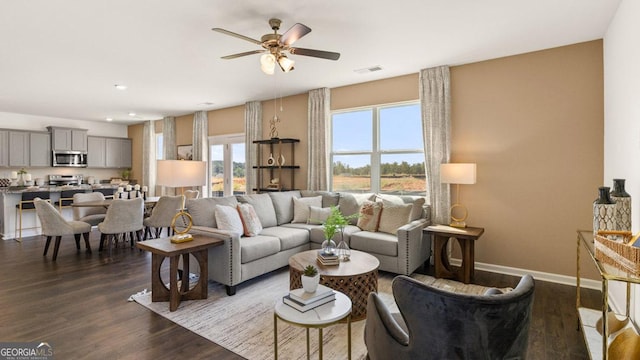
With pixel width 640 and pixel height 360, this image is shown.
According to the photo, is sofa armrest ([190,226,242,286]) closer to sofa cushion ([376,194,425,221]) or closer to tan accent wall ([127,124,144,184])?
sofa cushion ([376,194,425,221])

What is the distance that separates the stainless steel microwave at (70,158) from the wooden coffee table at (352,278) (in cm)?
814

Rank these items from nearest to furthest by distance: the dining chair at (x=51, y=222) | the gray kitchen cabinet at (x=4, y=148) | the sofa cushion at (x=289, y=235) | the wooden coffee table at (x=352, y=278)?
the wooden coffee table at (x=352, y=278), the sofa cushion at (x=289, y=235), the dining chair at (x=51, y=222), the gray kitchen cabinet at (x=4, y=148)

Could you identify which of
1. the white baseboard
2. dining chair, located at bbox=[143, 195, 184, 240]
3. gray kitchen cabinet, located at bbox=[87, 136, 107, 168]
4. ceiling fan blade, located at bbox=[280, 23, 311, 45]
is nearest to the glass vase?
ceiling fan blade, located at bbox=[280, 23, 311, 45]

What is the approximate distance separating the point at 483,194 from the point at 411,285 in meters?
3.34

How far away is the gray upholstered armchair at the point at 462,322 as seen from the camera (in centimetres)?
124

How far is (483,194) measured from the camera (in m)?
4.16

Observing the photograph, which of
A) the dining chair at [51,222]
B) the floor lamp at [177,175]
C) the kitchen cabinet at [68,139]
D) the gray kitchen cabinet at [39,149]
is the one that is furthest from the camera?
the kitchen cabinet at [68,139]

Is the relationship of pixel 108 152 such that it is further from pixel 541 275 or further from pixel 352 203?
pixel 541 275

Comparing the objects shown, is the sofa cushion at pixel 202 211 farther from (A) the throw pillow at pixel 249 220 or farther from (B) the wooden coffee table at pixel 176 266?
(B) the wooden coffee table at pixel 176 266

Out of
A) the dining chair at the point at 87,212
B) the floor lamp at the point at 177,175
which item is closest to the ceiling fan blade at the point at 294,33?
the floor lamp at the point at 177,175

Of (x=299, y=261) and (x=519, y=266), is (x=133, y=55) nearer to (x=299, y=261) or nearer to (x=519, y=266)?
(x=299, y=261)

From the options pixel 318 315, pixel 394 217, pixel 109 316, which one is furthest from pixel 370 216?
pixel 109 316

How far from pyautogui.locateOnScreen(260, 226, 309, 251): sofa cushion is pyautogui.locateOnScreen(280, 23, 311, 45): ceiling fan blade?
7.32ft

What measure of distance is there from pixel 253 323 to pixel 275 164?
3.81m
